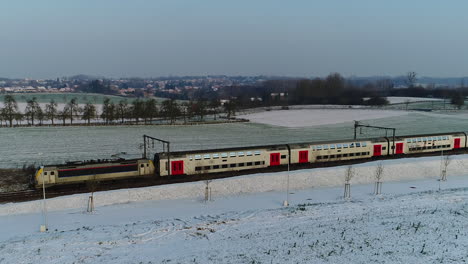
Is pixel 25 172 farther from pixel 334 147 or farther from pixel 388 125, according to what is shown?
pixel 388 125

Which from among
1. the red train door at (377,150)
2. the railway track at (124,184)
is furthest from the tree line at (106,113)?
the red train door at (377,150)

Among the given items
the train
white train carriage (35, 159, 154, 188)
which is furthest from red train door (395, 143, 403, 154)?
white train carriage (35, 159, 154, 188)

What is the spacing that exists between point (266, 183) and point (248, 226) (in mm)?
13316

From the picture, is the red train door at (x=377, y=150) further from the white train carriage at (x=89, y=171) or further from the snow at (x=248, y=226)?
the white train carriage at (x=89, y=171)

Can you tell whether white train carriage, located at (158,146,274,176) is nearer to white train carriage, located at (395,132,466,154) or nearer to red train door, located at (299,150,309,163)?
red train door, located at (299,150,309,163)

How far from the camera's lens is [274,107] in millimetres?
133250

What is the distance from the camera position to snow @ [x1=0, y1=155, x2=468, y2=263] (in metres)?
18.2

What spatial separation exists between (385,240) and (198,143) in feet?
148

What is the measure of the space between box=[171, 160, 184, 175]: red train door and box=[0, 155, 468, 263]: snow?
3.35 metres

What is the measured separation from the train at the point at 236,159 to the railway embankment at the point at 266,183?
2823mm

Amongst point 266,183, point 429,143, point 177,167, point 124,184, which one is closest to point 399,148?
point 429,143

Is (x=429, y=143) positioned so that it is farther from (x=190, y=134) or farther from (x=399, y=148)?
(x=190, y=134)

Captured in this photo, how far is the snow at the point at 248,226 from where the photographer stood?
719 inches

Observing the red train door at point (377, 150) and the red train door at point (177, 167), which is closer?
the red train door at point (177, 167)
